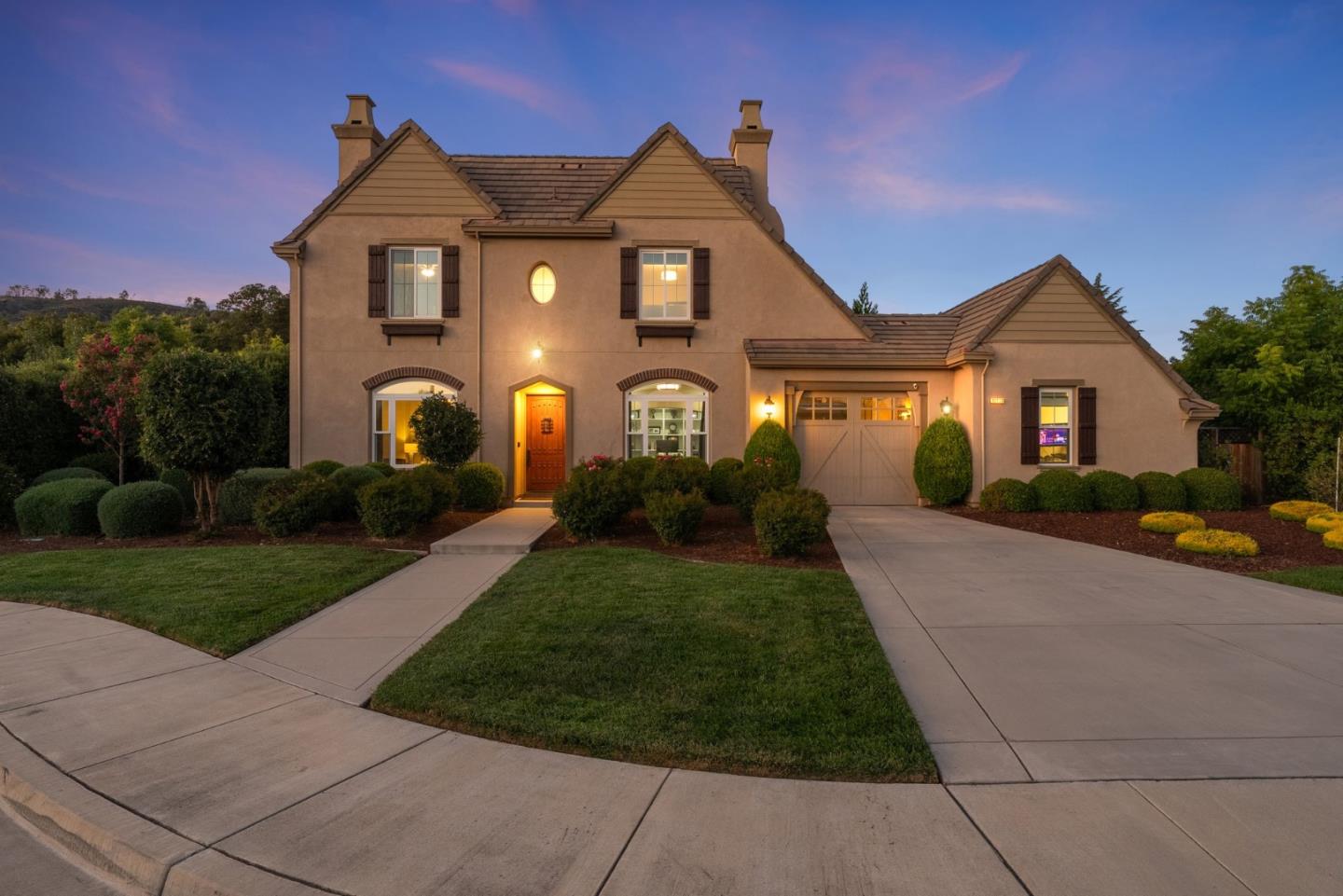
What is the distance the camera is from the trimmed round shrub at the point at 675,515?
9266 millimetres

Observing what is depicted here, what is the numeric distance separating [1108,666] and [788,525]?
3909 mm

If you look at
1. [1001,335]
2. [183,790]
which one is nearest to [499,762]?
[183,790]

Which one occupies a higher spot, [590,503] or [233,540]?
[590,503]

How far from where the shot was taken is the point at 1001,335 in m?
14.4

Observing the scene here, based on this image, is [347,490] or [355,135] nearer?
[347,490]

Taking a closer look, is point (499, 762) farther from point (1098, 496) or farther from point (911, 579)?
point (1098, 496)

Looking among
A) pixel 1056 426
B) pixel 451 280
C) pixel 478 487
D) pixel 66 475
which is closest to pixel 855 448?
pixel 1056 426

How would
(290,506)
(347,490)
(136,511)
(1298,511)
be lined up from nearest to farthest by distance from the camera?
(290,506) < (136,511) < (347,490) < (1298,511)

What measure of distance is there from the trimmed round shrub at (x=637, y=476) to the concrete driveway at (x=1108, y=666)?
3387 millimetres

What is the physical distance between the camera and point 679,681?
4496 millimetres

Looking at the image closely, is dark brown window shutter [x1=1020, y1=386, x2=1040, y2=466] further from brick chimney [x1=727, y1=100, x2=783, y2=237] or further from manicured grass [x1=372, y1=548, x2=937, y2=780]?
manicured grass [x1=372, y1=548, x2=937, y2=780]

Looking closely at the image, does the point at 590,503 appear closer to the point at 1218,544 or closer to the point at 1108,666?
the point at 1108,666

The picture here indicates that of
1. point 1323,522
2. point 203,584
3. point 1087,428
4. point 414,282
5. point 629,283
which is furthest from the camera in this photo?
point 414,282

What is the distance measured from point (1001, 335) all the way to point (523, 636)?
12829 mm
